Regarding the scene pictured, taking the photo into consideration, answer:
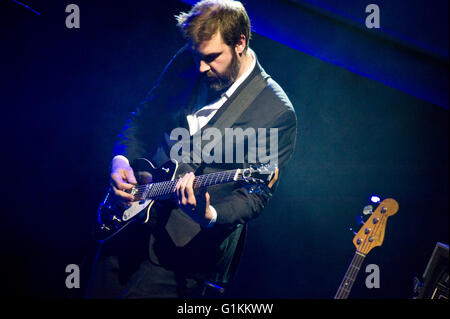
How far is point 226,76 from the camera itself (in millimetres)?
2145

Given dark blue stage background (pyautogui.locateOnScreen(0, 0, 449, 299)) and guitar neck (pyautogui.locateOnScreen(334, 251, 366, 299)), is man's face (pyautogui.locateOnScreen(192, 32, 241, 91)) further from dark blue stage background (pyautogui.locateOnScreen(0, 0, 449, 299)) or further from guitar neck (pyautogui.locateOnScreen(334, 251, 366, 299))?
guitar neck (pyautogui.locateOnScreen(334, 251, 366, 299))

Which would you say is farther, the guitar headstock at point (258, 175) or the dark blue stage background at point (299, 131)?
the dark blue stage background at point (299, 131)

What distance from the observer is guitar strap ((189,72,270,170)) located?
2.09 meters

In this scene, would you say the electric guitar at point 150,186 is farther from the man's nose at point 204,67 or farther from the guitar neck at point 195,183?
the man's nose at point 204,67

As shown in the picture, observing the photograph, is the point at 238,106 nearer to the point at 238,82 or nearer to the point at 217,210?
the point at 238,82

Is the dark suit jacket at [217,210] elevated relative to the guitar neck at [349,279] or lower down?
elevated

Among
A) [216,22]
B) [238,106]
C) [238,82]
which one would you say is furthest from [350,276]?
[216,22]

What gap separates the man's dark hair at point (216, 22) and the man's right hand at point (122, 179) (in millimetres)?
865

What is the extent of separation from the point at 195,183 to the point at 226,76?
0.67m

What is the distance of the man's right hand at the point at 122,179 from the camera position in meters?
2.14

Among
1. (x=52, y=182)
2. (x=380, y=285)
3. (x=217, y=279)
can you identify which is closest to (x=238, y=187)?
(x=217, y=279)

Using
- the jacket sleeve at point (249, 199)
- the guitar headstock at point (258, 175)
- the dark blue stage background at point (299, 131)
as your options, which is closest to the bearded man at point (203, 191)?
the jacket sleeve at point (249, 199)

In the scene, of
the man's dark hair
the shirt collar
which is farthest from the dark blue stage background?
the shirt collar

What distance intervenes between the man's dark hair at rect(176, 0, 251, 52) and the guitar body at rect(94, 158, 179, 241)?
0.77m
